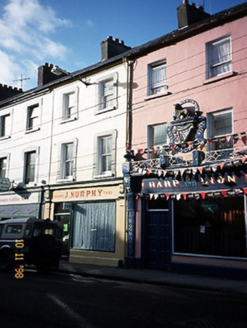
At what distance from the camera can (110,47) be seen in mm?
21391

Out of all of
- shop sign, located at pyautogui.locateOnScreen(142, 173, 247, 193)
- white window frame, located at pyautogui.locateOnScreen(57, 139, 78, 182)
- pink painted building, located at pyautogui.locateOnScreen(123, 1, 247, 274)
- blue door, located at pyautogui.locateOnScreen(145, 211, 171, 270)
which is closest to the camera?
shop sign, located at pyautogui.locateOnScreen(142, 173, 247, 193)

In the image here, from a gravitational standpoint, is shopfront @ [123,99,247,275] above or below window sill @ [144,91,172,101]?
below

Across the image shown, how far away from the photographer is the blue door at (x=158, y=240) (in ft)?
52.1

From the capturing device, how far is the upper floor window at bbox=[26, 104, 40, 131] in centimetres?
2355

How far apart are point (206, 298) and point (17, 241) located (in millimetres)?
7655

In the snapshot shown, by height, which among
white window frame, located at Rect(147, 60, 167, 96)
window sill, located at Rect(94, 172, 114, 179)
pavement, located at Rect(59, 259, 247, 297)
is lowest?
pavement, located at Rect(59, 259, 247, 297)

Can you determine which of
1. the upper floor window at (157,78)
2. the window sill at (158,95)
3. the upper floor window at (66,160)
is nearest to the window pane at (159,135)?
the window sill at (158,95)

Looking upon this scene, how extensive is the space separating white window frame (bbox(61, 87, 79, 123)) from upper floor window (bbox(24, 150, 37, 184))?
353 cm

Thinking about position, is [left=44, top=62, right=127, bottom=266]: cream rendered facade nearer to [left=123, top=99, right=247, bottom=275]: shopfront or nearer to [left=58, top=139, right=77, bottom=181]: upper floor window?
[left=58, top=139, right=77, bottom=181]: upper floor window

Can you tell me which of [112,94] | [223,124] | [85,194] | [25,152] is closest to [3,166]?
[25,152]

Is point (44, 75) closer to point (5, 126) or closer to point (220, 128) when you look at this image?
point (5, 126)

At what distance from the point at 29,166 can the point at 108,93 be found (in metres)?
7.60

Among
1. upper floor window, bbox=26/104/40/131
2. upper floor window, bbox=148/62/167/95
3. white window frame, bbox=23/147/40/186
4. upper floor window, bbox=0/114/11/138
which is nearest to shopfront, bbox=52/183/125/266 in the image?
white window frame, bbox=23/147/40/186
